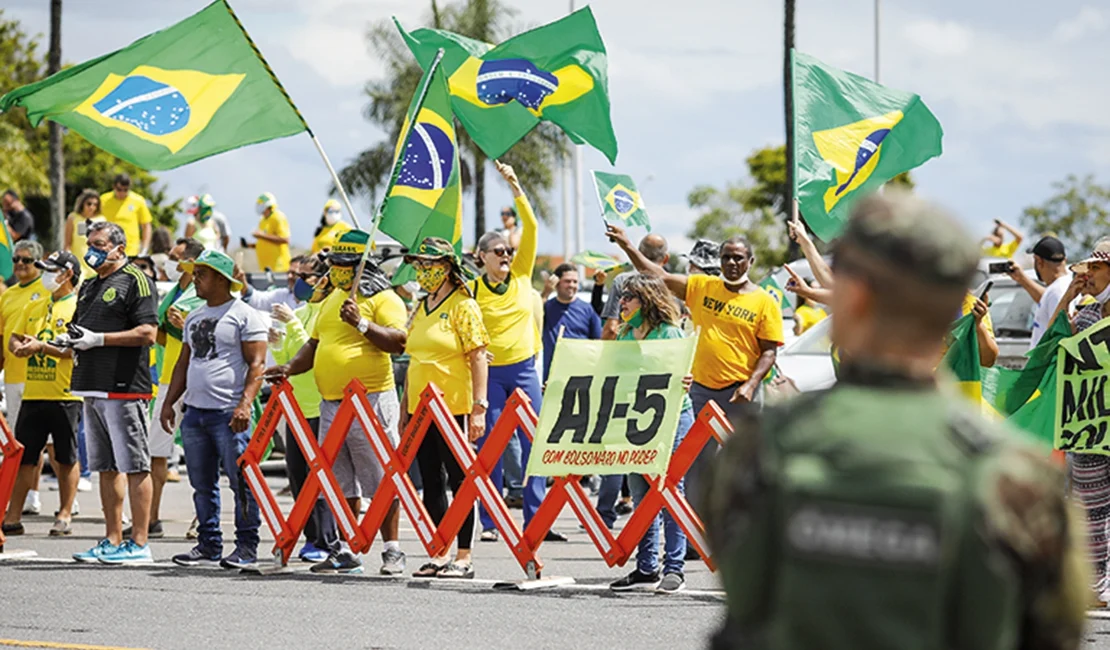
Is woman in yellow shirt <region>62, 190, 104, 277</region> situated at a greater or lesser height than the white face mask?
greater

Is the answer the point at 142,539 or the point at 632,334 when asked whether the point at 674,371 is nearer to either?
the point at 632,334

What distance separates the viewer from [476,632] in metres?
8.16

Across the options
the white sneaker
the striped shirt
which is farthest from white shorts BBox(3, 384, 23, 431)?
the striped shirt

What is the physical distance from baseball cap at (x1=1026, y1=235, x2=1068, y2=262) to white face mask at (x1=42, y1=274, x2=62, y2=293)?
765cm

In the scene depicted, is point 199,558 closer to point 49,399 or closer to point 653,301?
point 49,399

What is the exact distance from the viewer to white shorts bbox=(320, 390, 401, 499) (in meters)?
10.5

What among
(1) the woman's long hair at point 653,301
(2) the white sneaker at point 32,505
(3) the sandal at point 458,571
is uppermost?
(1) the woman's long hair at point 653,301

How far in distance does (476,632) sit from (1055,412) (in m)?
3.73

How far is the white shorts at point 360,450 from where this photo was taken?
10516 millimetres

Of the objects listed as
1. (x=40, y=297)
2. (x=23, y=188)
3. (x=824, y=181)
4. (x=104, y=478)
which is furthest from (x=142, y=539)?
(x=23, y=188)

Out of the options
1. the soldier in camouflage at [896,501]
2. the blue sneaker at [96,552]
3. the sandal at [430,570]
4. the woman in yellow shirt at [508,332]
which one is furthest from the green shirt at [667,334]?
the soldier in camouflage at [896,501]

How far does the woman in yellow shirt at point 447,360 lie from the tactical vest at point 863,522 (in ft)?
25.0

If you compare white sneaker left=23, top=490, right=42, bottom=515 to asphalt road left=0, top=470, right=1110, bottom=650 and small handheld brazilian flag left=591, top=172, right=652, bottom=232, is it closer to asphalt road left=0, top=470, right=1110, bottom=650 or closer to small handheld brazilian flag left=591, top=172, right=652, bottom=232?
asphalt road left=0, top=470, right=1110, bottom=650

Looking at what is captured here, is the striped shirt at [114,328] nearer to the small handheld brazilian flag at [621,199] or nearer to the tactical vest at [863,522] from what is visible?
the small handheld brazilian flag at [621,199]
